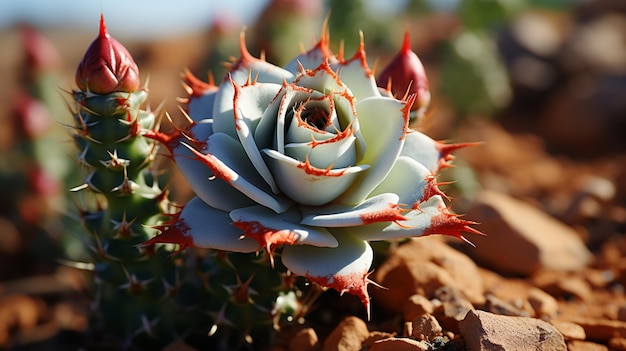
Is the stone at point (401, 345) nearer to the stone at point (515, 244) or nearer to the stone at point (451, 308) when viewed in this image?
the stone at point (451, 308)

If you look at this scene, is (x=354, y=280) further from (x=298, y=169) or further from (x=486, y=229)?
(x=486, y=229)

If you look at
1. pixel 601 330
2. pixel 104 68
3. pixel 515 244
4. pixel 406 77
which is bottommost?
pixel 515 244

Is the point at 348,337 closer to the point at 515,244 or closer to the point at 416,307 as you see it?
the point at 416,307

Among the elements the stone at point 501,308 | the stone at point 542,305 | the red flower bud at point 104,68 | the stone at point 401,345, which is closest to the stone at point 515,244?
the stone at point 542,305

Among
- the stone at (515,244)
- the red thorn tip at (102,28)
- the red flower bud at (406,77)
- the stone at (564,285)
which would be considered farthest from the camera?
the stone at (515,244)

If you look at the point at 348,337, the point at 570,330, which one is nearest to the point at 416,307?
the point at 348,337
